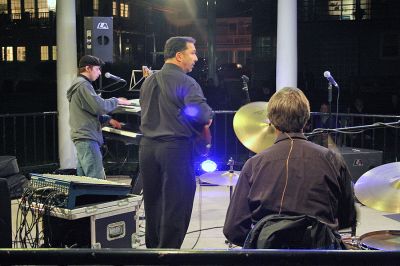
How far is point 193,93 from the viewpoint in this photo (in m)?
4.11

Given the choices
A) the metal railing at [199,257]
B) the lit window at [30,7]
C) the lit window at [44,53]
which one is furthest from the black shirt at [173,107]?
the lit window at [30,7]

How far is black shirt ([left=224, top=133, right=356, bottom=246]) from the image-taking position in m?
2.35

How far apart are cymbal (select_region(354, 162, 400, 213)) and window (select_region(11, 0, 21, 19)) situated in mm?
48171

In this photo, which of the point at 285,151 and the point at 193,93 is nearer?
the point at 285,151

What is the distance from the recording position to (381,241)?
3.34 m

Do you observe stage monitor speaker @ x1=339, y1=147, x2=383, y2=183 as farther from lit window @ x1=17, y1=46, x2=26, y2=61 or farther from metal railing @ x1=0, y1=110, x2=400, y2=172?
lit window @ x1=17, y1=46, x2=26, y2=61

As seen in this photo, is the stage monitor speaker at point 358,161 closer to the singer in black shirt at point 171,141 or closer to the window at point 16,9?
the singer in black shirt at point 171,141

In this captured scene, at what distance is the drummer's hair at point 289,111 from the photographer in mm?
2426

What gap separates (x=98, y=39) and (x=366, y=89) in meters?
22.9

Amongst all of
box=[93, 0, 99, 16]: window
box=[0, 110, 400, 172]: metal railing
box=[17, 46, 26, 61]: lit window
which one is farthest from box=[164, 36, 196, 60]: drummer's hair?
box=[17, 46, 26, 61]: lit window

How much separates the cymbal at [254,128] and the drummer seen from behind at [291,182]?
1542 mm

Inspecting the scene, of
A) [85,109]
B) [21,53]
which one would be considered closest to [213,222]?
[85,109]

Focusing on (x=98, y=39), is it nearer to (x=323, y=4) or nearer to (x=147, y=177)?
(x=147, y=177)

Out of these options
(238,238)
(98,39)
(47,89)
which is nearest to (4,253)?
(238,238)
